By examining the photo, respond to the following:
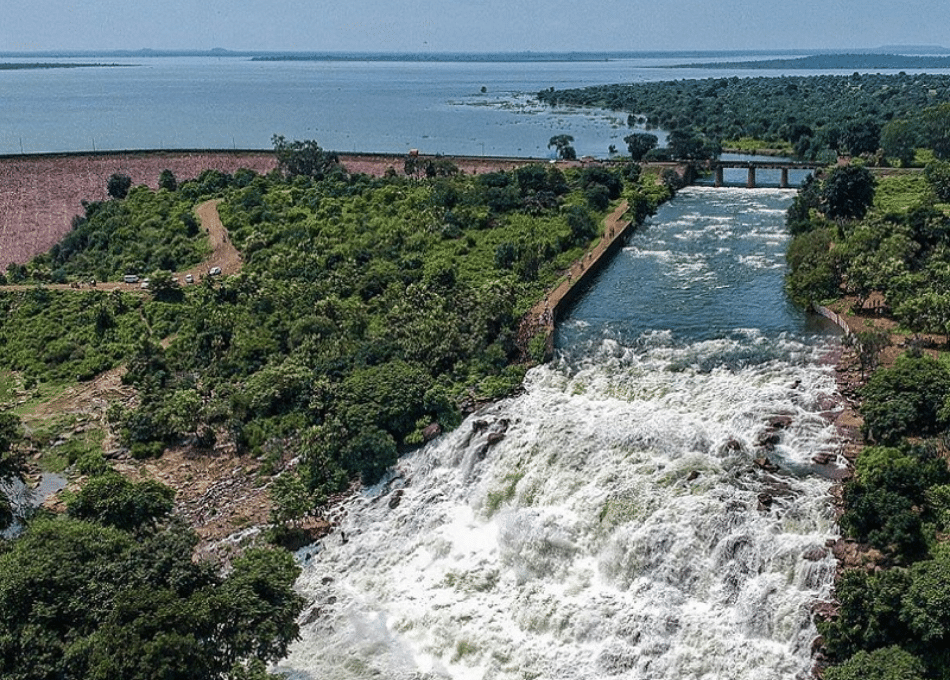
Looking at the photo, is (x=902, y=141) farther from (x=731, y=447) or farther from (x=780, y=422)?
(x=731, y=447)

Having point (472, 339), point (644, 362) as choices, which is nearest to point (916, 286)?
point (644, 362)

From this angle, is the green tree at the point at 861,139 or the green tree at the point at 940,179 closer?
the green tree at the point at 940,179

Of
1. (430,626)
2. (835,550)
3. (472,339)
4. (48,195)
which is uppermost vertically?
(48,195)

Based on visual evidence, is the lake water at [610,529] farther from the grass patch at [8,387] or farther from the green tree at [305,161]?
the green tree at [305,161]

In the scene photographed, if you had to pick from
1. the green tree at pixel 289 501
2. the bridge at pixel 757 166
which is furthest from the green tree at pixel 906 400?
the bridge at pixel 757 166

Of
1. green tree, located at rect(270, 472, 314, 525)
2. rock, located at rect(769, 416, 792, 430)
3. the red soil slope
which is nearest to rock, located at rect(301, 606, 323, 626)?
green tree, located at rect(270, 472, 314, 525)

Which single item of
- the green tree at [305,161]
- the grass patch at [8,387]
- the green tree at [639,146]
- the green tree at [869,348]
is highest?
the green tree at [305,161]

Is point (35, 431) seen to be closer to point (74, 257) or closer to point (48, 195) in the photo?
point (74, 257)
